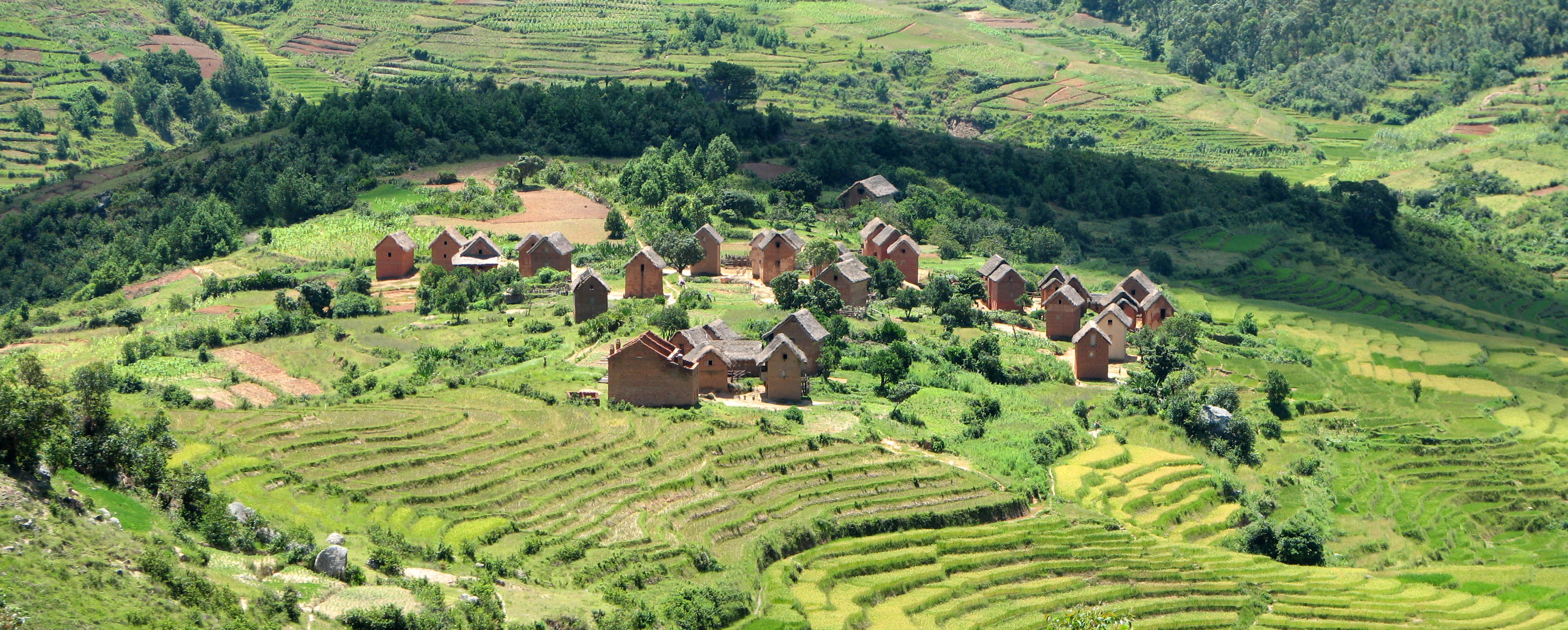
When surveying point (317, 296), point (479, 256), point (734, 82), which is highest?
point (734, 82)

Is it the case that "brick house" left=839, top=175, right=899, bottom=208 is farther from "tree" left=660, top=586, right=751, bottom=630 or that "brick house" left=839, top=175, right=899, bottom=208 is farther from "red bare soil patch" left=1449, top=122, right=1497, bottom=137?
"red bare soil patch" left=1449, top=122, right=1497, bottom=137

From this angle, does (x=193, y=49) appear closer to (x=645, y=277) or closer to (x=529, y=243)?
(x=529, y=243)

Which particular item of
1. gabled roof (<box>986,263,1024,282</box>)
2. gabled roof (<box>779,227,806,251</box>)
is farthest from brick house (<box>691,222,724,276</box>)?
gabled roof (<box>986,263,1024,282</box>)

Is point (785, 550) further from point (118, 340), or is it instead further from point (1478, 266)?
point (1478, 266)

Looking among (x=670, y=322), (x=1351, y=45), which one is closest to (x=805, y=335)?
(x=670, y=322)

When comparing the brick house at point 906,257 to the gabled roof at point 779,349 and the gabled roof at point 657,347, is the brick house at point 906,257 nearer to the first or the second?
the gabled roof at point 779,349

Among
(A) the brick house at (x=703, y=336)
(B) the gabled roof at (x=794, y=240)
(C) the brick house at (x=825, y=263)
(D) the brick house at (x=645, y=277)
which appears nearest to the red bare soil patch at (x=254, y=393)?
(A) the brick house at (x=703, y=336)
